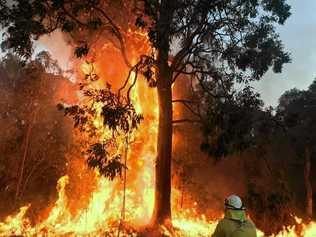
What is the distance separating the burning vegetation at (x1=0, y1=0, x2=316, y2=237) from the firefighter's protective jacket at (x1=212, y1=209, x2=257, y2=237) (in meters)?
7.02

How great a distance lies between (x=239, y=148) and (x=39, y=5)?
7.57 metres

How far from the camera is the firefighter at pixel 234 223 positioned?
5617 millimetres

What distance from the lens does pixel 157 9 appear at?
13305 mm

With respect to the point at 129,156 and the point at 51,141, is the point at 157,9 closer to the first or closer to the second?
the point at 129,156

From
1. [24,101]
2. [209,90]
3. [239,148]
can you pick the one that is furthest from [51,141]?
[239,148]

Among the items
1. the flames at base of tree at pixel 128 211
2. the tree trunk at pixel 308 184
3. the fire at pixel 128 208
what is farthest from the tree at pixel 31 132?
the tree trunk at pixel 308 184

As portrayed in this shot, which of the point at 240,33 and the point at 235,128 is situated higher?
the point at 240,33

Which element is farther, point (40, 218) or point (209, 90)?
point (40, 218)

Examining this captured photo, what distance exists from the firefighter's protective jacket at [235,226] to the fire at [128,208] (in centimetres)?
895

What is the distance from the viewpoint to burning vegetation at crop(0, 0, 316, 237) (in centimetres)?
1344

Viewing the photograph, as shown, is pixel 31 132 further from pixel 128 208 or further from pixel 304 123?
pixel 304 123

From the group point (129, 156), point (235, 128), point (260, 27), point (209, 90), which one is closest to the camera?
point (235, 128)

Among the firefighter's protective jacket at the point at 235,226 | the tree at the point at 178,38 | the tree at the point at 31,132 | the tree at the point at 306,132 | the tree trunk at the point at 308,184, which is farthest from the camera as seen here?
the tree at the point at 306,132

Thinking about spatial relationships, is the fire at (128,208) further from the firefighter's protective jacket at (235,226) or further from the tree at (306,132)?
the tree at (306,132)
